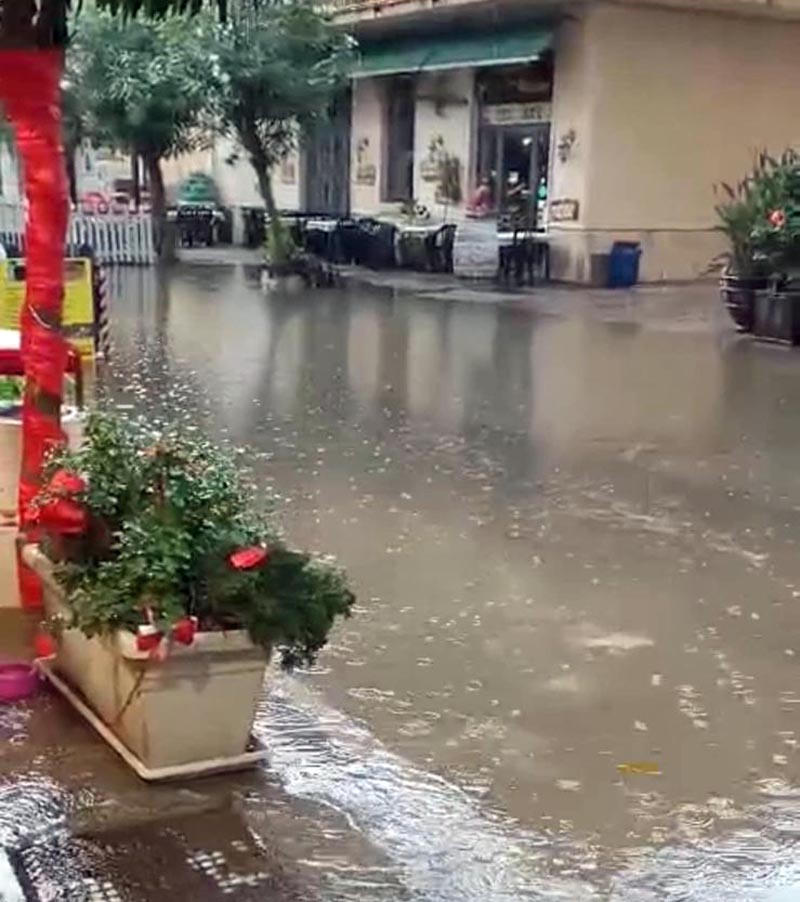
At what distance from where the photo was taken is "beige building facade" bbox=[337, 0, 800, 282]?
20922 mm

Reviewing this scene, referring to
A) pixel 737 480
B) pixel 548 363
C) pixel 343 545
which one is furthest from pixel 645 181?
pixel 343 545

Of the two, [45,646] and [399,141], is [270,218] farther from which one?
[45,646]

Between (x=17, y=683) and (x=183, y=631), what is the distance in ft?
3.43

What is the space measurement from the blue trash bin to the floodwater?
327 inches

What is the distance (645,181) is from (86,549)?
18.3 meters

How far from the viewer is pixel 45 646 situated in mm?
4855

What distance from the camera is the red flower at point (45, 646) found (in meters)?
4.73

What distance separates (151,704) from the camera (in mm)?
3900

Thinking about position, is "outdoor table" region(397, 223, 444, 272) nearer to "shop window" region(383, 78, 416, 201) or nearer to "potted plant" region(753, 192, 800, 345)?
"shop window" region(383, 78, 416, 201)

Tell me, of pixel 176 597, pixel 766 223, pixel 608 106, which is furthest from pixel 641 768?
pixel 608 106

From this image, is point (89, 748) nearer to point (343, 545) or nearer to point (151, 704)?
point (151, 704)

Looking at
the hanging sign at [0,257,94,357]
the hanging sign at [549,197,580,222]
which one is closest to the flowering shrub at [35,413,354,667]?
the hanging sign at [0,257,94,357]

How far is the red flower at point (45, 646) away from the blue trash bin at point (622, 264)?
55.5 feet

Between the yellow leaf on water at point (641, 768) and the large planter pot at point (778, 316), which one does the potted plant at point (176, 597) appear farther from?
the large planter pot at point (778, 316)
